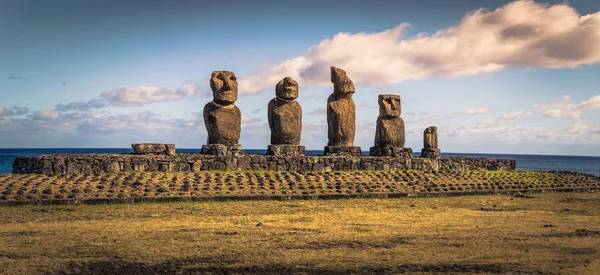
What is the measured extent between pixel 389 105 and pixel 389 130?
1.06 m

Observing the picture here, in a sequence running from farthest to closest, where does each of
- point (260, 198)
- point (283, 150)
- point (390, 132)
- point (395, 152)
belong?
1. point (390, 132)
2. point (395, 152)
3. point (283, 150)
4. point (260, 198)

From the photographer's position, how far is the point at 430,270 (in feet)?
24.5

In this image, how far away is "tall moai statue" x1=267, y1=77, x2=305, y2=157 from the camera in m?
20.7

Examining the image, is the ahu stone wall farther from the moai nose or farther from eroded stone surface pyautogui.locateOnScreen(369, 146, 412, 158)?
the moai nose

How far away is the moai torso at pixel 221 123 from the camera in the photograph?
2006cm

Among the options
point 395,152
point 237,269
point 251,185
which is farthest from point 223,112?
point 237,269

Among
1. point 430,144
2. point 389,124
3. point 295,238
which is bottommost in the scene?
point 295,238

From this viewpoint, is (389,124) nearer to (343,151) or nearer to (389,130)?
(389,130)

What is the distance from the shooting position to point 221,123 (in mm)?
20047

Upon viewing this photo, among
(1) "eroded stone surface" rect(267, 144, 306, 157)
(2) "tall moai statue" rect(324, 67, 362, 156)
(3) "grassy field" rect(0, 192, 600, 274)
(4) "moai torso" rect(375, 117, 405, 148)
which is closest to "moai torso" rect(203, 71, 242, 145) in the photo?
(1) "eroded stone surface" rect(267, 144, 306, 157)

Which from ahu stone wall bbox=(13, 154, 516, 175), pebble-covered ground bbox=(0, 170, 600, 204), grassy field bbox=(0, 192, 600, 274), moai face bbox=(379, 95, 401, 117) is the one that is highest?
moai face bbox=(379, 95, 401, 117)

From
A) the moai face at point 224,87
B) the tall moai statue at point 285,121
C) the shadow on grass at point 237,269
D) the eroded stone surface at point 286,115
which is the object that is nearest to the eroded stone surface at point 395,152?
the tall moai statue at point 285,121

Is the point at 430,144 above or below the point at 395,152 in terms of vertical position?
above

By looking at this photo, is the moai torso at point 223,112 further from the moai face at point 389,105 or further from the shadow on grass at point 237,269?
the shadow on grass at point 237,269
